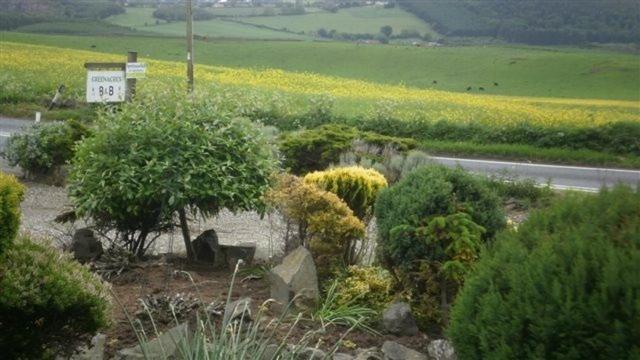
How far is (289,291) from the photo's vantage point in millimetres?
6062

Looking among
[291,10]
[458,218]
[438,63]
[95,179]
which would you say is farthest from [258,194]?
[291,10]

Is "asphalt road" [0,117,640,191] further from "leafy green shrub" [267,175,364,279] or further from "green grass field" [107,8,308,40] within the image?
"green grass field" [107,8,308,40]

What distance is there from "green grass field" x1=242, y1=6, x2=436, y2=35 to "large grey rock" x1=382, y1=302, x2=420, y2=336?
92.4 meters

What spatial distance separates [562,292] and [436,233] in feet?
7.71

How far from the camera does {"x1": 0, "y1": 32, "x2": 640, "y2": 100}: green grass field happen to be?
2185 inches

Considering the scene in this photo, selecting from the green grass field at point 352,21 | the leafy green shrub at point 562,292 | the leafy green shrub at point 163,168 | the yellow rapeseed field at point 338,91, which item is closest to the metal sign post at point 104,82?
the yellow rapeseed field at point 338,91

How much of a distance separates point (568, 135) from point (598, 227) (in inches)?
775

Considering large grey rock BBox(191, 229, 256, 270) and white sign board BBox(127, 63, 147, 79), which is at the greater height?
white sign board BBox(127, 63, 147, 79)

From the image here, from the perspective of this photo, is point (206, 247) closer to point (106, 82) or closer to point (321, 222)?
point (321, 222)

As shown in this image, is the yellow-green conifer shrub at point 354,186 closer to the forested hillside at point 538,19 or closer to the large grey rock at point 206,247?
the large grey rock at point 206,247

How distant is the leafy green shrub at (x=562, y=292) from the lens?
351cm

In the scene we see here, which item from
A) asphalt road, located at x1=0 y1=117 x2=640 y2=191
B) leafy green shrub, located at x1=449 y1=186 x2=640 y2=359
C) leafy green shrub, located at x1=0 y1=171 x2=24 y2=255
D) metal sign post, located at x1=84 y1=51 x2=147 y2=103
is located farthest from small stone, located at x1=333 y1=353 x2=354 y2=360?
metal sign post, located at x1=84 y1=51 x2=147 y2=103

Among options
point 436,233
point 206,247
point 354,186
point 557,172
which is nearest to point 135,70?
point 557,172

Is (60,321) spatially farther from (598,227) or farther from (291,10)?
(291,10)
